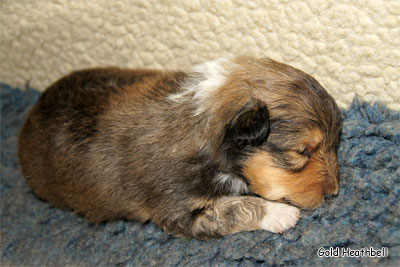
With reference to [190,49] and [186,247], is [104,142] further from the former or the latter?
[190,49]

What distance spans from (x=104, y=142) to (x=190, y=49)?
113cm

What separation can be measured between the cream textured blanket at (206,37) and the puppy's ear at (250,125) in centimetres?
85

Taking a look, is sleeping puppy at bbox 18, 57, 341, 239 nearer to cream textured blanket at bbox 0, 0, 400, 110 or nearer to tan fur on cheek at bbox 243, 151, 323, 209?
tan fur on cheek at bbox 243, 151, 323, 209

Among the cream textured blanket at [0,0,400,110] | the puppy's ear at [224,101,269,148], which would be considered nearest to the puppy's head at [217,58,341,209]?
the puppy's ear at [224,101,269,148]

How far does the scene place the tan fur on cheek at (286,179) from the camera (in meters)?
2.80

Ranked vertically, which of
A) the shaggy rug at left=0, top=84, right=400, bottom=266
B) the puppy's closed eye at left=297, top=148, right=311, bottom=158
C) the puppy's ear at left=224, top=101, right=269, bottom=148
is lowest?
the shaggy rug at left=0, top=84, right=400, bottom=266

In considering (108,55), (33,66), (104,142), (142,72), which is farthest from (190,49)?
(33,66)

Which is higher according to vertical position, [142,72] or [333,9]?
[333,9]

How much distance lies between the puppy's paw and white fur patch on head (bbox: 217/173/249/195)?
0.19 meters

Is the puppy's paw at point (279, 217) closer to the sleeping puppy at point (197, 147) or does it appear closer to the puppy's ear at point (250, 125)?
the sleeping puppy at point (197, 147)

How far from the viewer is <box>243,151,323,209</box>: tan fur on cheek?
280 cm

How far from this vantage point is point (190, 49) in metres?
3.84

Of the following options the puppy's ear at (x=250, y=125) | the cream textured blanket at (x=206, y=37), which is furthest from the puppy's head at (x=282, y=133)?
the cream textured blanket at (x=206, y=37)

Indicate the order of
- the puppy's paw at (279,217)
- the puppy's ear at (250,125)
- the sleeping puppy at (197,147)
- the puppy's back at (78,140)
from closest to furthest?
the puppy's ear at (250,125) < the sleeping puppy at (197,147) < the puppy's paw at (279,217) < the puppy's back at (78,140)
